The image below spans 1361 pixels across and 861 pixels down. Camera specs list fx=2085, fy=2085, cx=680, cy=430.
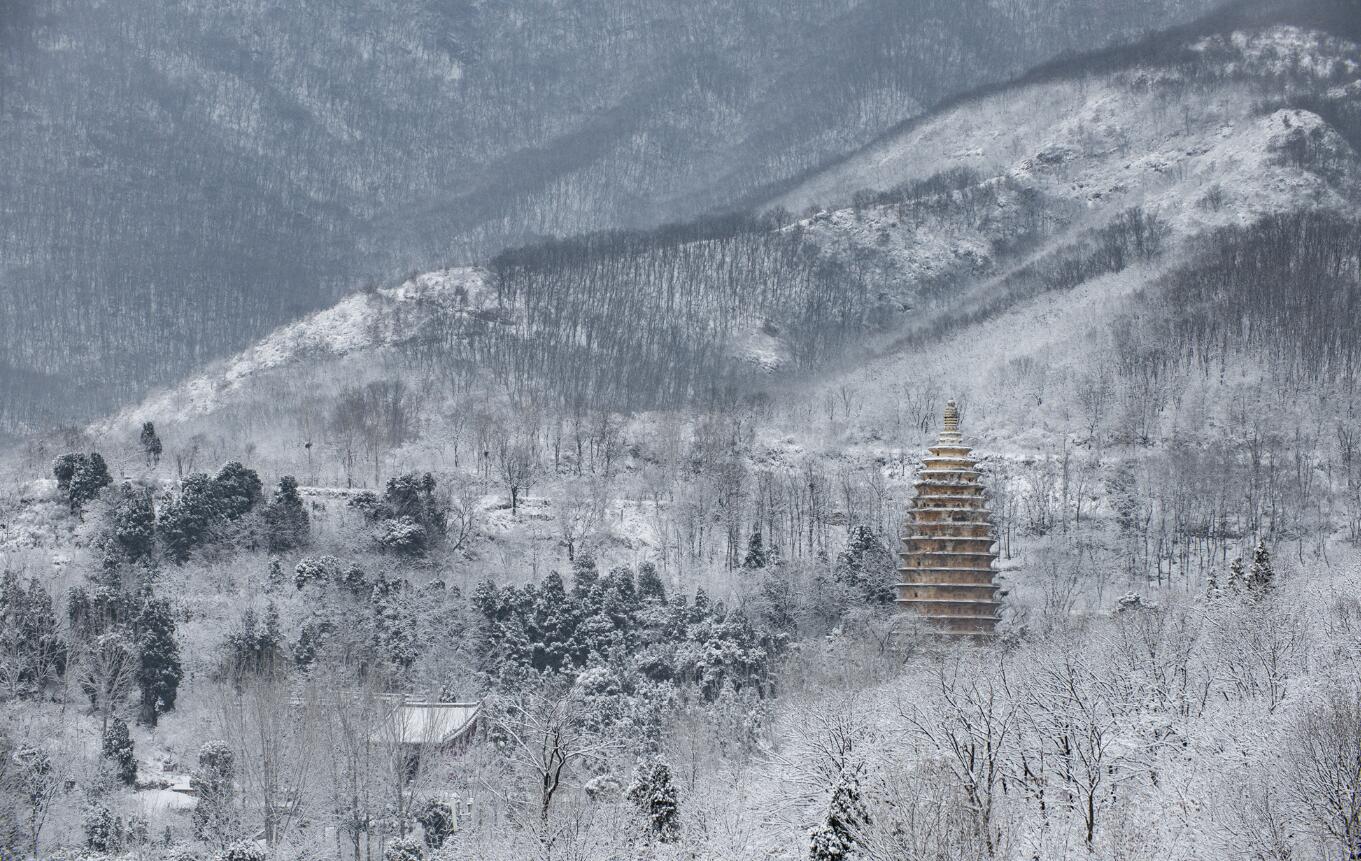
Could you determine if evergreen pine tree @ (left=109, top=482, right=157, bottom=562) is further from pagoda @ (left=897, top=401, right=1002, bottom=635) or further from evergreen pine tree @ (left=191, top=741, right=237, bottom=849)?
pagoda @ (left=897, top=401, right=1002, bottom=635)

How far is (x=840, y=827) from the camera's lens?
64938 mm

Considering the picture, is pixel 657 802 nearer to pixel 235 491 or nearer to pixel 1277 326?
pixel 235 491

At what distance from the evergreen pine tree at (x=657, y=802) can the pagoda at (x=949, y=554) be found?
153ft

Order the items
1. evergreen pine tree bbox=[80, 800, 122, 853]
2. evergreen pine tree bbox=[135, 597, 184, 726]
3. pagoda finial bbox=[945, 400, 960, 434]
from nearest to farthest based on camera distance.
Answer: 1. evergreen pine tree bbox=[80, 800, 122, 853]
2. evergreen pine tree bbox=[135, 597, 184, 726]
3. pagoda finial bbox=[945, 400, 960, 434]

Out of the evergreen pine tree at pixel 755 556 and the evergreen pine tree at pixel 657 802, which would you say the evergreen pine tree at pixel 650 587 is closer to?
the evergreen pine tree at pixel 755 556

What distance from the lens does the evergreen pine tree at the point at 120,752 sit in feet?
313

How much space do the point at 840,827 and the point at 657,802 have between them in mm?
9386

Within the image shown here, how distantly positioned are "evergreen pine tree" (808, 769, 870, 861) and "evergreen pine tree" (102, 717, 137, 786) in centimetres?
4152

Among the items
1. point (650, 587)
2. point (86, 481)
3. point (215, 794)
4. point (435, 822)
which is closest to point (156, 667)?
point (215, 794)

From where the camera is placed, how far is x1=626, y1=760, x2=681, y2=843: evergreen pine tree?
7100 cm

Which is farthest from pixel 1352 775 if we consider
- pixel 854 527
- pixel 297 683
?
pixel 854 527

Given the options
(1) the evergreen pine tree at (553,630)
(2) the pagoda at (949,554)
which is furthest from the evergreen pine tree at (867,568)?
(1) the evergreen pine tree at (553,630)

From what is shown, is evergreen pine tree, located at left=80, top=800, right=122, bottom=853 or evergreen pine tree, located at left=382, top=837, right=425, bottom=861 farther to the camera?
evergreen pine tree, located at left=80, top=800, right=122, bottom=853

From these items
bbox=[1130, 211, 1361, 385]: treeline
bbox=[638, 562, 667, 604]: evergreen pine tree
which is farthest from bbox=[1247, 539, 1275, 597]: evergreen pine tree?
bbox=[1130, 211, 1361, 385]: treeline
